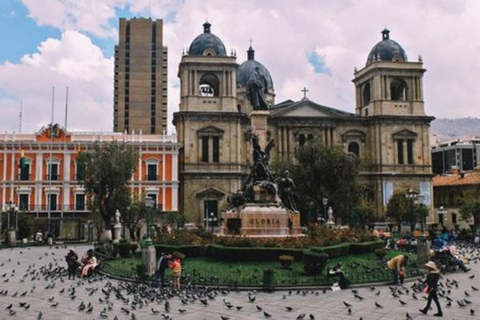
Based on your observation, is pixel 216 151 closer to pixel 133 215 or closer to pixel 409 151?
pixel 133 215

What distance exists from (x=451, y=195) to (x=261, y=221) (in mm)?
51217

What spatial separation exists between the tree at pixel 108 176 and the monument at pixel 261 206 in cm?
1763

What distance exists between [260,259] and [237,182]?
36630 mm

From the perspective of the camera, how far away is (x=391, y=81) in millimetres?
65375

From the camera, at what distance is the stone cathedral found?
58594mm

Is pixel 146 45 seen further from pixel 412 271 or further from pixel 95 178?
pixel 412 271

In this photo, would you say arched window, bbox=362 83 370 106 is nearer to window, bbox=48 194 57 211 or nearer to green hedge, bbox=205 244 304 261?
window, bbox=48 194 57 211

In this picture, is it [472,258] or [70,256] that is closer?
[70,256]

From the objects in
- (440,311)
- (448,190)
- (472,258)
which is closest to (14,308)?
(440,311)

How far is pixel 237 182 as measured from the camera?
5888 cm

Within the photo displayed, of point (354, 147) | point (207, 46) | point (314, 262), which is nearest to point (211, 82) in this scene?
point (207, 46)

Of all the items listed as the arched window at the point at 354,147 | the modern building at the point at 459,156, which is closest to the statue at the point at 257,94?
the arched window at the point at 354,147

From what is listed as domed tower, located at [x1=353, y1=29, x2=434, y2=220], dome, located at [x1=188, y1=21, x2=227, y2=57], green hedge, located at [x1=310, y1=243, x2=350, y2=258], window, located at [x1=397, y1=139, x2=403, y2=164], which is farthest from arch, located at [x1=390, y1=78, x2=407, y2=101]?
green hedge, located at [x1=310, y1=243, x2=350, y2=258]

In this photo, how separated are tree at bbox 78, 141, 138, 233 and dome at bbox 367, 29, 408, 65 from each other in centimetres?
3558
